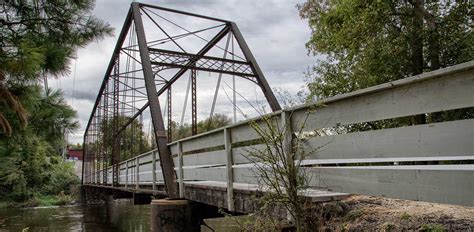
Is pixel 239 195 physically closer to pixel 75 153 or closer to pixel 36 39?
pixel 36 39

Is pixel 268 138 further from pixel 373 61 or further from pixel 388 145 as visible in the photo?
pixel 373 61

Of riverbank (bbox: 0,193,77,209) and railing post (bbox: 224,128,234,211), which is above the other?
railing post (bbox: 224,128,234,211)

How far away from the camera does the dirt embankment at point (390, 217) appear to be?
270 centimetres

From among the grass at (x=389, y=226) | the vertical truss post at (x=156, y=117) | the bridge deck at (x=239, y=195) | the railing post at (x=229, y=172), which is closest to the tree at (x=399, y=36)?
the vertical truss post at (x=156, y=117)

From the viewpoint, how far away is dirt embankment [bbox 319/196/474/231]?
8.85 ft

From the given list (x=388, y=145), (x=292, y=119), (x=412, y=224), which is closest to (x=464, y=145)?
(x=388, y=145)

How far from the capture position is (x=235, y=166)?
15.1 feet

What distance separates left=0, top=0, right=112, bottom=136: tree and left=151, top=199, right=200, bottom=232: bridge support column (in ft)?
7.75

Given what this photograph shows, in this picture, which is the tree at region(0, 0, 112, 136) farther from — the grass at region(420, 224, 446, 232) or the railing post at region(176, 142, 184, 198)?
the grass at region(420, 224, 446, 232)

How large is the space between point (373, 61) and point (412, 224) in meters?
7.14

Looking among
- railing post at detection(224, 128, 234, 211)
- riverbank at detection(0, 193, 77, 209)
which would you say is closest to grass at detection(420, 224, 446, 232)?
railing post at detection(224, 128, 234, 211)

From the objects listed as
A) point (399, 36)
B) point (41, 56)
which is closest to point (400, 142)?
point (41, 56)

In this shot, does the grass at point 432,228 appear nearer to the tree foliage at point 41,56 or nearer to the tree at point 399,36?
the tree foliage at point 41,56

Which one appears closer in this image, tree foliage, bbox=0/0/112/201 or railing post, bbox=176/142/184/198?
tree foliage, bbox=0/0/112/201
